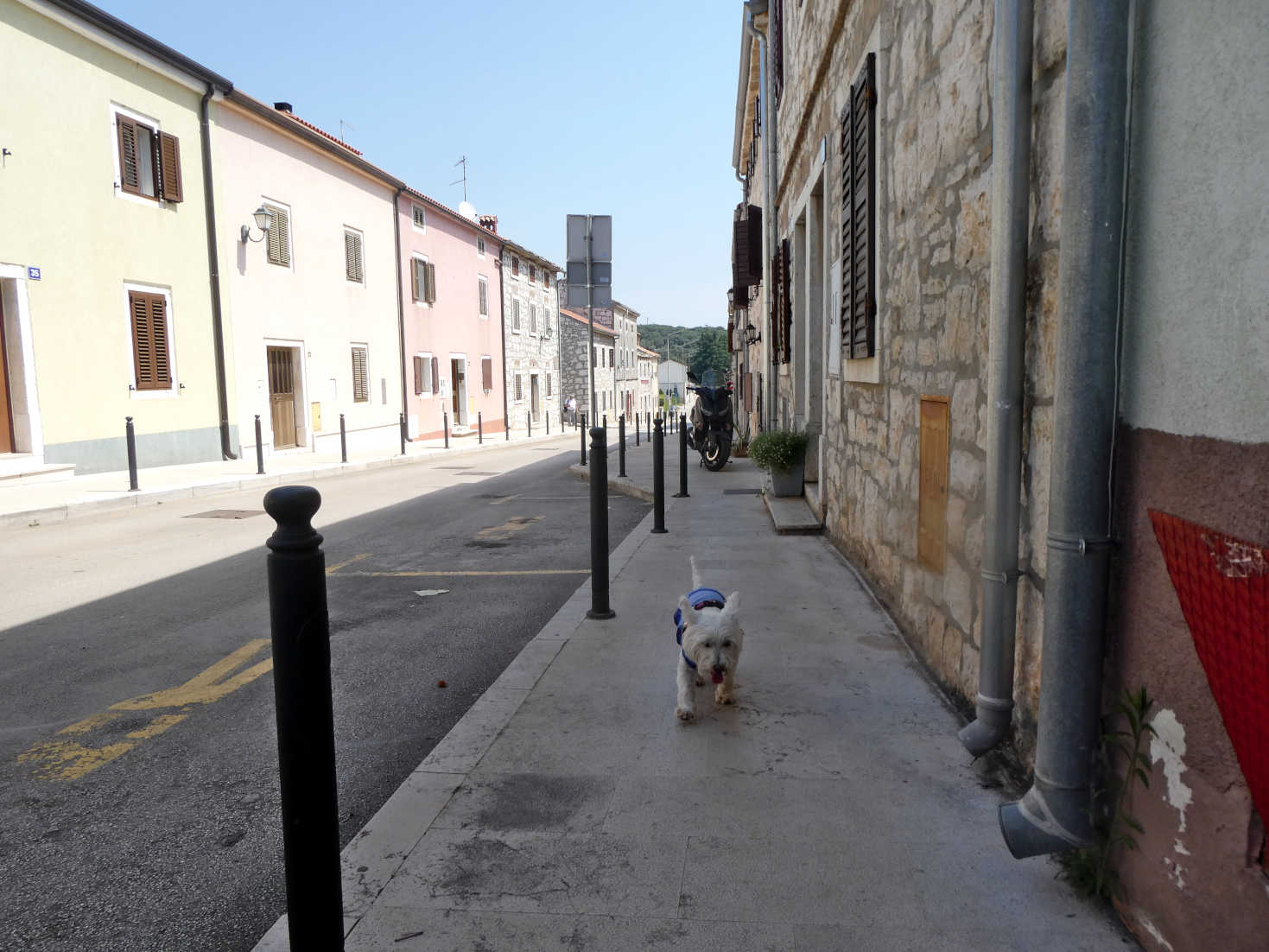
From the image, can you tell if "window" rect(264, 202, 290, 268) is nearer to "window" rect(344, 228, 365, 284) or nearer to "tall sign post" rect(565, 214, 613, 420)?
"window" rect(344, 228, 365, 284)

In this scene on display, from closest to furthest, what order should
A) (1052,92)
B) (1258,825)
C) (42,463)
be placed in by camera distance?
1. (1258,825)
2. (1052,92)
3. (42,463)

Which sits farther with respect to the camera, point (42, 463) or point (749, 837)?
point (42, 463)

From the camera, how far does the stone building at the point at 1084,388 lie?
150 centimetres

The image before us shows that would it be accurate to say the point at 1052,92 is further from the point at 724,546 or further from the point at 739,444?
the point at 739,444

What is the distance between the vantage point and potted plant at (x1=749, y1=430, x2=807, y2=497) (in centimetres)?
869

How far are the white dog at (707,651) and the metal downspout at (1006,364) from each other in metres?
0.88

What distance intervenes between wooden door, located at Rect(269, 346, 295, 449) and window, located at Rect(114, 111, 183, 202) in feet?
13.6

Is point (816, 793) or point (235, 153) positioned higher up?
point (235, 153)

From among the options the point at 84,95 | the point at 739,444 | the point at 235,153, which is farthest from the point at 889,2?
the point at 235,153

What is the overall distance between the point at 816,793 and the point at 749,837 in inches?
13.1

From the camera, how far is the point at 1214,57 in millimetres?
1514

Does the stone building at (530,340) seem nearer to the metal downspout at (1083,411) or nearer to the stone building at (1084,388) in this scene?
the stone building at (1084,388)

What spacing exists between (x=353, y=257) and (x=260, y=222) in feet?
16.5

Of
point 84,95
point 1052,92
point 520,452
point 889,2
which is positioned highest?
point 84,95
